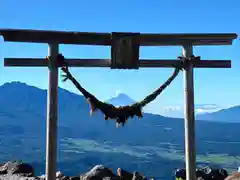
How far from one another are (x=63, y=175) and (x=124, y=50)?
21.4 feet

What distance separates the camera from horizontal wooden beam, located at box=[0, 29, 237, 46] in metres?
7.27

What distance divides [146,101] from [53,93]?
174 cm

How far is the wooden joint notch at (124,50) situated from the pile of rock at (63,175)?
543 cm

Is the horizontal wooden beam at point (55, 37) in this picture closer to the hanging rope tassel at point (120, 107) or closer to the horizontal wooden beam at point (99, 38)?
the horizontal wooden beam at point (99, 38)

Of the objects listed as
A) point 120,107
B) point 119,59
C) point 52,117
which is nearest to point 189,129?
point 120,107

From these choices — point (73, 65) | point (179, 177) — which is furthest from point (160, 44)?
point (179, 177)

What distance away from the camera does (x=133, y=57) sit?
7.61 meters

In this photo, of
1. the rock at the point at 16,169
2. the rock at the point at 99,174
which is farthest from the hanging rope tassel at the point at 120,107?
the rock at the point at 16,169

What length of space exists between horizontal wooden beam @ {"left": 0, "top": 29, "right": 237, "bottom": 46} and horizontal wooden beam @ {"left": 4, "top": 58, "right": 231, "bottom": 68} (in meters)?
0.32

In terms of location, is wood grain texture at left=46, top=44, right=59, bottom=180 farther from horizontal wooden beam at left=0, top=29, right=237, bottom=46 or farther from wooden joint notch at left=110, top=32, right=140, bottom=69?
wooden joint notch at left=110, top=32, right=140, bottom=69

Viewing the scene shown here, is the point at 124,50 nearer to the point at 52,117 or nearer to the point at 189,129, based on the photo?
the point at 52,117

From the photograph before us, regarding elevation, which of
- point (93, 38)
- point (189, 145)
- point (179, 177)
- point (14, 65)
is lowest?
point (179, 177)

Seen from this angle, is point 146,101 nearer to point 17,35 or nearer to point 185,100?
point 185,100

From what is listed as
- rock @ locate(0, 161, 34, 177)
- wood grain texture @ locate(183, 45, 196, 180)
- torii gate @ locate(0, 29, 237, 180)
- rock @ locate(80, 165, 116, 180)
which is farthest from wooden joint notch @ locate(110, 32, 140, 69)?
rock @ locate(0, 161, 34, 177)
